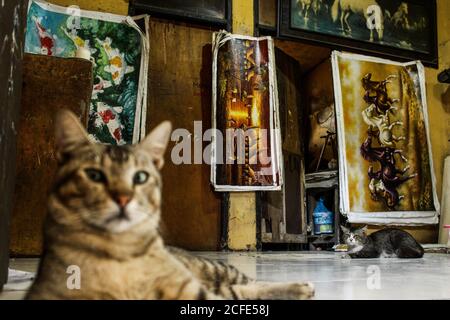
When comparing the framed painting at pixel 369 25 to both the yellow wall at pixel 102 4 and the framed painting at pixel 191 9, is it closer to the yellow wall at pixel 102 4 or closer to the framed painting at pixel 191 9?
the framed painting at pixel 191 9

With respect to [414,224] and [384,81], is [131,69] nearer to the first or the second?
[384,81]

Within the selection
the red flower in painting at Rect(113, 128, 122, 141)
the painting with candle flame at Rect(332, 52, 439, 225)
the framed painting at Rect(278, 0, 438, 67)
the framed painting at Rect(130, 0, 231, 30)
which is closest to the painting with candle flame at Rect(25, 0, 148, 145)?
the red flower in painting at Rect(113, 128, 122, 141)

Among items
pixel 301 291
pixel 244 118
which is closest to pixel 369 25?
pixel 244 118

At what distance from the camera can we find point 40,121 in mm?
667

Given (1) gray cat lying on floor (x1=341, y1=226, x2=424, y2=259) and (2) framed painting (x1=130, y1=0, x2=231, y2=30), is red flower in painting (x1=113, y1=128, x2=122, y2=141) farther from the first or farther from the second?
(1) gray cat lying on floor (x1=341, y1=226, x2=424, y2=259)

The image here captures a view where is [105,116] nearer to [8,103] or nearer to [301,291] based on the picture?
[8,103]

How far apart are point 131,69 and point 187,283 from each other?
101 inches

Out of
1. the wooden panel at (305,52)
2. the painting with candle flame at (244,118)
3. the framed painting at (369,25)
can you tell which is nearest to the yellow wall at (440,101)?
the framed painting at (369,25)

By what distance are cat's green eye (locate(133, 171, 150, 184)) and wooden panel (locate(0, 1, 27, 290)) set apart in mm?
487

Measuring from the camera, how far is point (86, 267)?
36 centimetres

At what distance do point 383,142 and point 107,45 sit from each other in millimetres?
2634

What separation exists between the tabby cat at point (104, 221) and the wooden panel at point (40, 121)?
0.22 m

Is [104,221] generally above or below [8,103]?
below

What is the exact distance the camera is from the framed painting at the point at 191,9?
3.25 metres
